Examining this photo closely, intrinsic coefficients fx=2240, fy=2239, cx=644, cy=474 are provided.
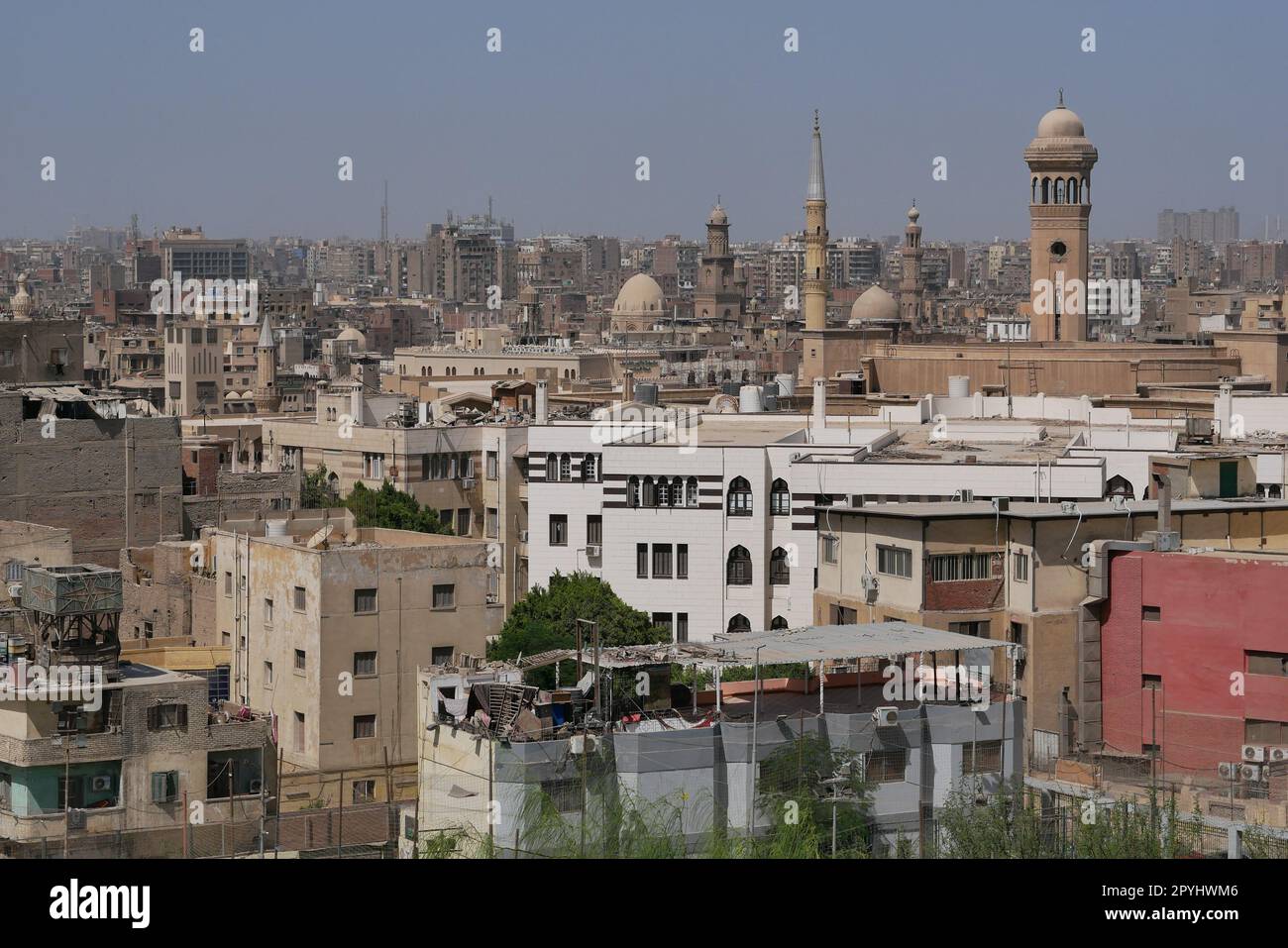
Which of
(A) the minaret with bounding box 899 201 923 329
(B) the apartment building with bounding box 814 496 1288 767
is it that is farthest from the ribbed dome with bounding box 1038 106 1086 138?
(A) the minaret with bounding box 899 201 923 329

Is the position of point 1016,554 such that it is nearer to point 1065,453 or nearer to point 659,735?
point 659,735

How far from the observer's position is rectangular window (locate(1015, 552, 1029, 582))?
15352 millimetres

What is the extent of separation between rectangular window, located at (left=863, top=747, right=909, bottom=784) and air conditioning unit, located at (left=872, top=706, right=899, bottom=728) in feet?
0.43

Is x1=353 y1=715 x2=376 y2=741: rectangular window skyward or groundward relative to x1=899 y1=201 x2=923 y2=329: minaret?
groundward

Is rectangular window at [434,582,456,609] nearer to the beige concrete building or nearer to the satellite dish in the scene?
the beige concrete building

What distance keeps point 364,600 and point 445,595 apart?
2.24 ft

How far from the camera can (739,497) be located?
2147 centimetres

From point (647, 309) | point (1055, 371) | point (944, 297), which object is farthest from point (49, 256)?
point (1055, 371)

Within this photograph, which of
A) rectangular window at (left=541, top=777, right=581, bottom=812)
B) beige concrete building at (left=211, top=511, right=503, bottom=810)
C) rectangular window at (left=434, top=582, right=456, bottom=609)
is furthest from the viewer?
rectangular window at (left=434, top=582, right=456, bottom=609)

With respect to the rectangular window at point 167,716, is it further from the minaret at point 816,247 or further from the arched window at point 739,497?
the minaret at point 816,247

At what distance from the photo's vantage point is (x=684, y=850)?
998 cm

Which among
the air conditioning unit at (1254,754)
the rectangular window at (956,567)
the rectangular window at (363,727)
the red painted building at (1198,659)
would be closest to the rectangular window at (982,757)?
the red painted building at (1198,659)
